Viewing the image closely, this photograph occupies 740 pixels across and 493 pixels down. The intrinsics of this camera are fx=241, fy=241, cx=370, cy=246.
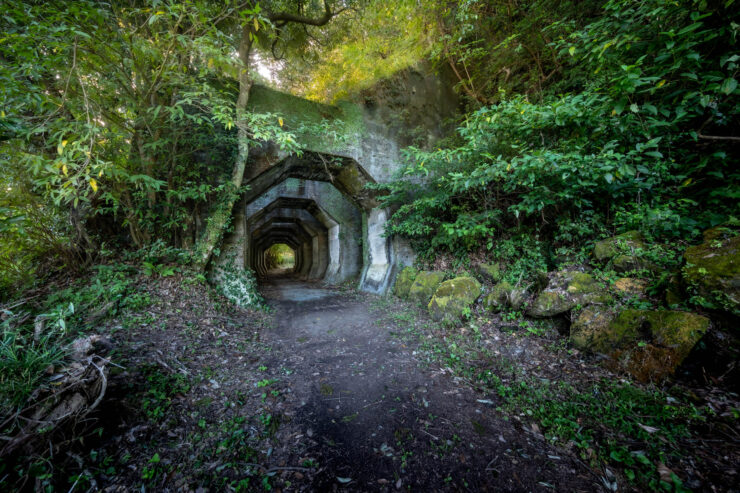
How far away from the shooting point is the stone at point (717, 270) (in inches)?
94.5

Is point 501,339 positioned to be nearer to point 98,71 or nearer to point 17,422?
point 17,422

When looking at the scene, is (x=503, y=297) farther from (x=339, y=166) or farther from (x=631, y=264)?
(x=339, y=166)

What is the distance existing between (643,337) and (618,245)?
137 cm

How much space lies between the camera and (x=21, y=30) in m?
2.59

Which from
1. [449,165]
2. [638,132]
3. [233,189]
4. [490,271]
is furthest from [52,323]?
[638,132]

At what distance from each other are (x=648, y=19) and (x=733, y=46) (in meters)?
0.94

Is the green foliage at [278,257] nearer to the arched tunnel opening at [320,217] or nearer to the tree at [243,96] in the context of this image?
the arched tunnel opening at [320,217]

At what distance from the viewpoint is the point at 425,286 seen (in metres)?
5.95

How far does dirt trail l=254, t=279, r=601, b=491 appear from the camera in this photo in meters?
1.83

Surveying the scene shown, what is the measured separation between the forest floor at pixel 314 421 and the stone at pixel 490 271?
3.87 ft

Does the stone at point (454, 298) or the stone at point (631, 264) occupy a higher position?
the stone at point (631, 264)

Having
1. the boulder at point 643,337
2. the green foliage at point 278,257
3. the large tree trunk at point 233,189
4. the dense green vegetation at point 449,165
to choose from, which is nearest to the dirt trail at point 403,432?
the dense green vegetation at point 449,165

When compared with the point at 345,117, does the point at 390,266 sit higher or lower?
lower

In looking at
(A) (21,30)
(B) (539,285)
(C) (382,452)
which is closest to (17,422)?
(C) (382,452)
